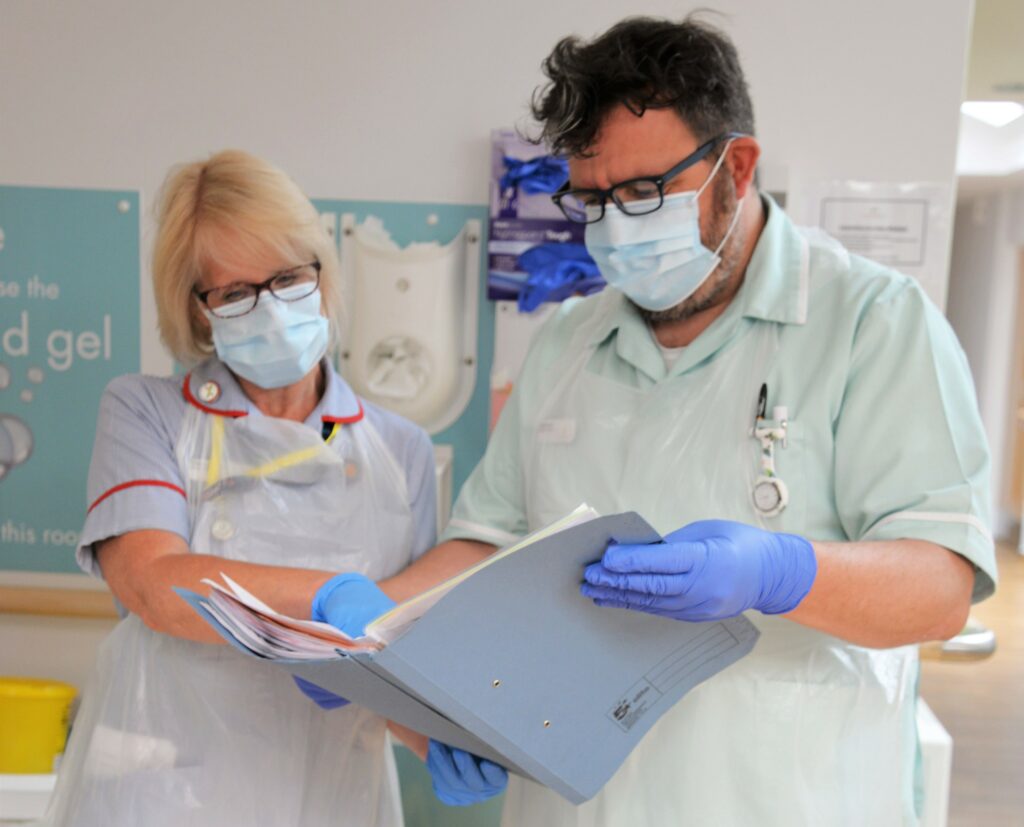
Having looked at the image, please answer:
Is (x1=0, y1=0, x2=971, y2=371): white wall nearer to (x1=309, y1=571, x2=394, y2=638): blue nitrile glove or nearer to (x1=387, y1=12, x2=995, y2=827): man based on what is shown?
(x1=387, y1=12, x2=995, y2=827): man

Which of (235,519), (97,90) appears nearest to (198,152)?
(97,90)

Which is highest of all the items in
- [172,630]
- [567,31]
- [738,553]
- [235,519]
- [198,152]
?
[567,31]

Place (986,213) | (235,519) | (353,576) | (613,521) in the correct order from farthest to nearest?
1. (986,213)
2. (235,519)
3. (353,576)
4. (613,521)

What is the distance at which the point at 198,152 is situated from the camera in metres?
2.04

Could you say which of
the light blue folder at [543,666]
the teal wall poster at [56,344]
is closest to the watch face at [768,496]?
the light blue folder at [543,666]

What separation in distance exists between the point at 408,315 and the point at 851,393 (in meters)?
1.13

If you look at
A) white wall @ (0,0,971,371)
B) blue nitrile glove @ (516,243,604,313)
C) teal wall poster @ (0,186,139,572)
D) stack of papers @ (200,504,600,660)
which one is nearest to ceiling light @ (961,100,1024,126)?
white wall @ (0,0,971,371)

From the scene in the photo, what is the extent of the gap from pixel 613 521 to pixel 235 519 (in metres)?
0.66

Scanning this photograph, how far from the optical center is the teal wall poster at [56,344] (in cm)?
209

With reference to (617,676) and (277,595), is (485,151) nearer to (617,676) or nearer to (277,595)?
(277,595)

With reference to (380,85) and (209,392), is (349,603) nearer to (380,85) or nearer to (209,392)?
(209,392)

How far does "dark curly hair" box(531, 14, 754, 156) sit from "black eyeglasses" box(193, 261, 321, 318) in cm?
42

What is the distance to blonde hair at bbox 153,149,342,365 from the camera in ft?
4.41

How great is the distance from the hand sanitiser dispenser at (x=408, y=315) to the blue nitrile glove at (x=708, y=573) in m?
1.16
